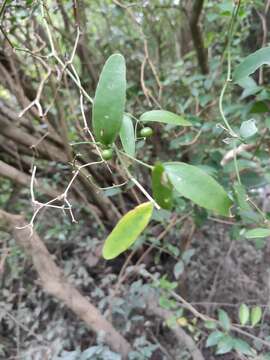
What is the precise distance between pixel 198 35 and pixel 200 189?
3.20 feet

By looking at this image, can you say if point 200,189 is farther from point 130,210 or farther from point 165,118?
point 130,210

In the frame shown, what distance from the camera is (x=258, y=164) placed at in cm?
83

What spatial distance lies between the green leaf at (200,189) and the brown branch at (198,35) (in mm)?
906

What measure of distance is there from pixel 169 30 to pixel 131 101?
0.46 meters

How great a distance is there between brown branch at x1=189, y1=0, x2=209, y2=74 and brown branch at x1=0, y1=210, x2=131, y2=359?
0.77 meters

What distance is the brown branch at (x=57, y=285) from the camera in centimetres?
77

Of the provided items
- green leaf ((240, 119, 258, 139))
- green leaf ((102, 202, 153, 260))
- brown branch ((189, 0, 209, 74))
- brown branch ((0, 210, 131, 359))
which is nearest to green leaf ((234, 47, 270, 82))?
green leaf ((240, 119, 258, 139))

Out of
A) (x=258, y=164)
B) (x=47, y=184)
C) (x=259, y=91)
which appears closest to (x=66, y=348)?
(x=47, y=184)

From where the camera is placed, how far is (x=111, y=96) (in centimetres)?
34

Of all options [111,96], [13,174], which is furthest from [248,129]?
[13,174]

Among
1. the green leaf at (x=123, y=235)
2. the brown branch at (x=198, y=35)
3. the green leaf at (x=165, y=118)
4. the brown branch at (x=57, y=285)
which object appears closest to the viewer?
the green leaf at (x=123, y=235)

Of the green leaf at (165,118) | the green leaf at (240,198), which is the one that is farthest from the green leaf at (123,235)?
the green leaf at (240,198)

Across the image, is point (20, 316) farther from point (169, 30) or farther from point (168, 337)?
point (169, 30)

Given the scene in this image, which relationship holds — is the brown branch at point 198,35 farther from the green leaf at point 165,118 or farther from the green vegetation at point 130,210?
the green leaf at point 165,118
